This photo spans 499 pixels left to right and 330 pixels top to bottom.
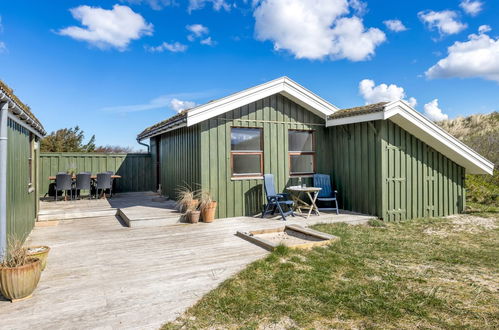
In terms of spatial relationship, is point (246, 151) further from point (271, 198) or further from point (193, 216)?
point (193, 216)

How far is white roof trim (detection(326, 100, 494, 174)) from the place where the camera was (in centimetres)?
668

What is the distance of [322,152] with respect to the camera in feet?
27.3

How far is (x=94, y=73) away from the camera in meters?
14.3

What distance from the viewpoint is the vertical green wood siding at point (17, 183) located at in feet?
13.3

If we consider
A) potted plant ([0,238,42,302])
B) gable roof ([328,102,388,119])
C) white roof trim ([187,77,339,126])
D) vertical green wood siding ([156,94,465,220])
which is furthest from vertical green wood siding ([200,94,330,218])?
potted plant ([0,238,42,302])

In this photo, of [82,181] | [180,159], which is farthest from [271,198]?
[82,181]

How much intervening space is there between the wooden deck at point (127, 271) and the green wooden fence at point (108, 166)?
5.48m

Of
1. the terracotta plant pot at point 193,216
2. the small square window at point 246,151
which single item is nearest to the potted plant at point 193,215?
the terracotta plant pot at point 193,216

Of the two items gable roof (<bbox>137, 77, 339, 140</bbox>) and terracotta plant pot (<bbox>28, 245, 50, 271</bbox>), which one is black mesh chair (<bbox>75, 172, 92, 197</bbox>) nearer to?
gable roof (<bbox>137, 77, 339, 140</bbox>)

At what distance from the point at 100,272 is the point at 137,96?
17.9m

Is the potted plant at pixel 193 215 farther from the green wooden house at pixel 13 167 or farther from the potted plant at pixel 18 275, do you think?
the potted plant at pixel 18 275

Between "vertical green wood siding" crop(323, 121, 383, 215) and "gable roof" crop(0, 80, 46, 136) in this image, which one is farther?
"vertical green wood siding" crop(323, 121, 383, 215)

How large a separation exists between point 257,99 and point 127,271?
4742 mm

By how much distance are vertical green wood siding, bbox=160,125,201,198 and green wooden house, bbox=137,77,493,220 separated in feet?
0.15
